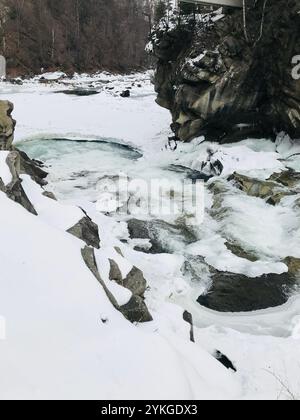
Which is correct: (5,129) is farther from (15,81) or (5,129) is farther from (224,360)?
(15,81)

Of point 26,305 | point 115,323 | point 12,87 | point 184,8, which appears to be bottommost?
point 12,87

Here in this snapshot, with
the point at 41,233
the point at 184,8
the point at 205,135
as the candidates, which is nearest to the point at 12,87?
the point at 184,8

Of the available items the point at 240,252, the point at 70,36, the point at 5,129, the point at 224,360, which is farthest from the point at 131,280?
the point at 70,36

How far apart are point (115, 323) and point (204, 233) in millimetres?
6035

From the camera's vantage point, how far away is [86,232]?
814cm

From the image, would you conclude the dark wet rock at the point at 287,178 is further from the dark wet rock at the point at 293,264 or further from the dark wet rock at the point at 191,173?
the dark wet rock at the point at 293,264

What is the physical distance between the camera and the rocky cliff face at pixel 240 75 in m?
15.8

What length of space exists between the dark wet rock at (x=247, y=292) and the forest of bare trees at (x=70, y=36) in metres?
45.8

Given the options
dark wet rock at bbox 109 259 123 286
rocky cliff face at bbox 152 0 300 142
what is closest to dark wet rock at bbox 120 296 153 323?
dark wet rock at bbox 109 259 123 286

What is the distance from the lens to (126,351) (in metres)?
4.77

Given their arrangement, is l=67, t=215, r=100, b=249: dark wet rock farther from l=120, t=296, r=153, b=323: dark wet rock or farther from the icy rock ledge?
l=120, t=296, r=153, b=323: dark wet rock

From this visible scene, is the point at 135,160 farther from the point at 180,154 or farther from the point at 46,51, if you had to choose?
Answer: the point at 46,51
